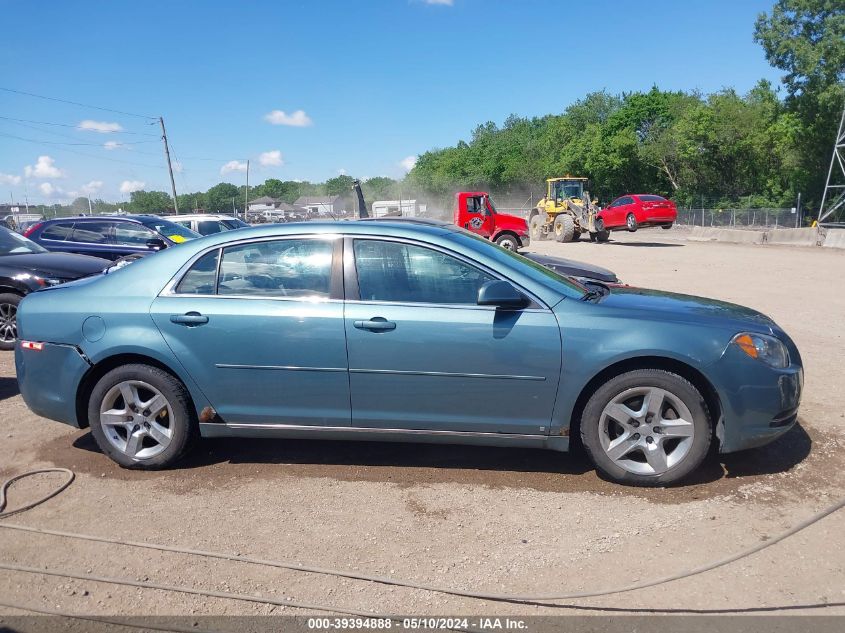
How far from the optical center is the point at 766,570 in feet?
10.3

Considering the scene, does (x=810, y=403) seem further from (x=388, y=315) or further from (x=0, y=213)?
(x=0, y=213)

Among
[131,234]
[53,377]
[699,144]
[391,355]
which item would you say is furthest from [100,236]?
[699,144]

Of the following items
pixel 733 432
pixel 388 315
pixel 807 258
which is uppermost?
pixel 388 315

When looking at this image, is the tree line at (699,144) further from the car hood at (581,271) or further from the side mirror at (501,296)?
the side mirror at (501,296)

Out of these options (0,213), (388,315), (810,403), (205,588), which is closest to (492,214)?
(810,403)

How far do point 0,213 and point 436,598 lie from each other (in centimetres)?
6908

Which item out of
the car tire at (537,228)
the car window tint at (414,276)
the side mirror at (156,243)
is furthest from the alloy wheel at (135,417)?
the car tire at (537,228)

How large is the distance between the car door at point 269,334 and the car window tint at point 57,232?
8.50 metres

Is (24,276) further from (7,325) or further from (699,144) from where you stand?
(699,144)

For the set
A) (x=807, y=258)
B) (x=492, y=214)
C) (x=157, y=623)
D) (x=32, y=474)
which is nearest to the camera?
(x=157, y=623)

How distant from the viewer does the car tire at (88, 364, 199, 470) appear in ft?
14.1

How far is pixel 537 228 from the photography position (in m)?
31.3

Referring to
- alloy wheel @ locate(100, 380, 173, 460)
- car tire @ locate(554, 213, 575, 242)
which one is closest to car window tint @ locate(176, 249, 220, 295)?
alloy wheel @ locate(100, 380, 173, 460)

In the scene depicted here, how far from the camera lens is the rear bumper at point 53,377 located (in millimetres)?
4355
